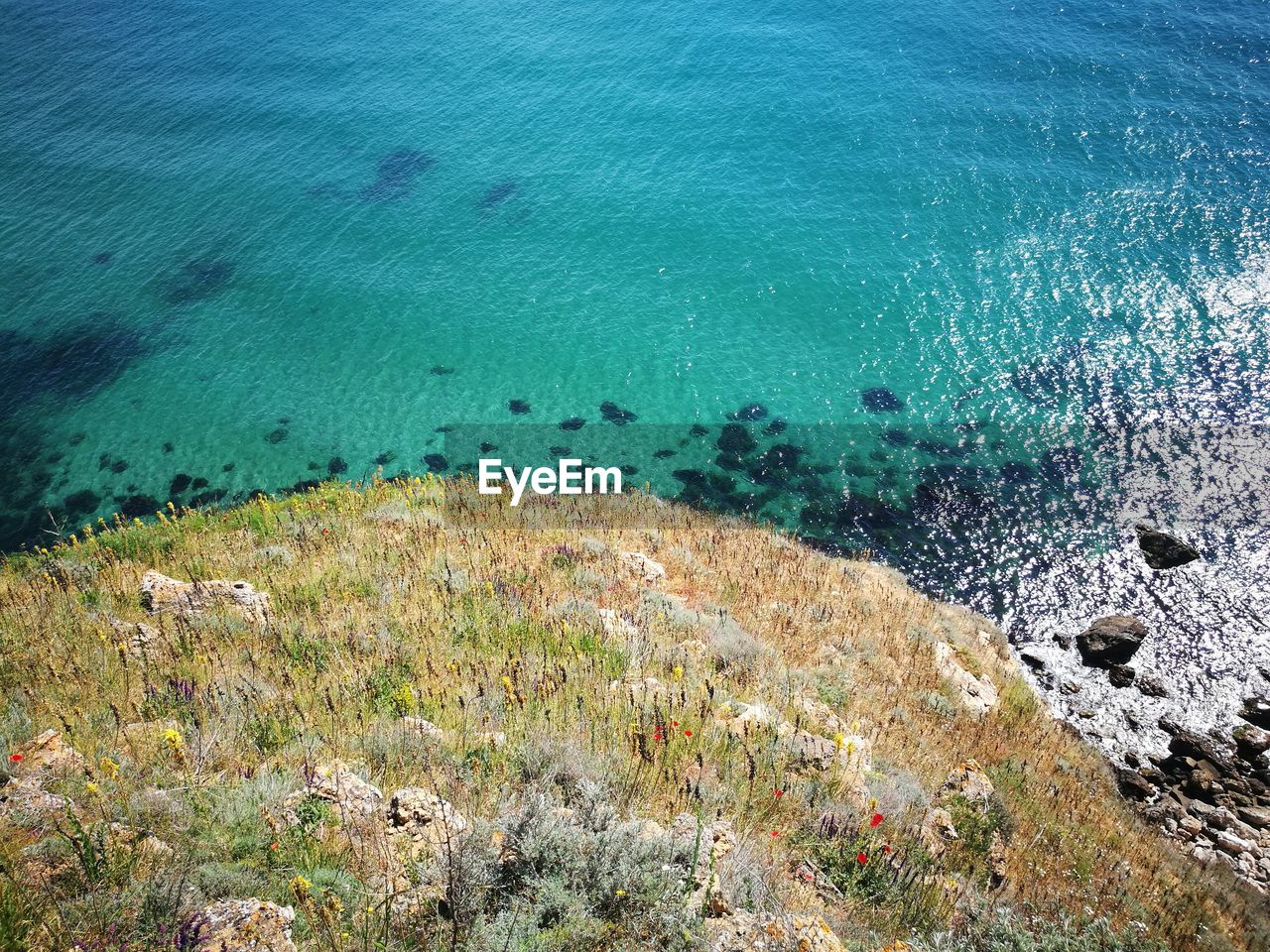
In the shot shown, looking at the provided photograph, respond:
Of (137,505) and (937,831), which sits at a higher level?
(937,831)

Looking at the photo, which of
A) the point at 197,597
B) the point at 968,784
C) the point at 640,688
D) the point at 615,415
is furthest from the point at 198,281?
the point at 968,784

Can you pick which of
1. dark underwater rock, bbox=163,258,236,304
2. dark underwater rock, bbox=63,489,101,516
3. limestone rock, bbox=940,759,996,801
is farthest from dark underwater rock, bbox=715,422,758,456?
dark underwater rock, bbox=163,258,236,304

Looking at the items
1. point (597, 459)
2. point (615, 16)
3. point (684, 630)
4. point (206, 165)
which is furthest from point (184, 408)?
point (615, 16)

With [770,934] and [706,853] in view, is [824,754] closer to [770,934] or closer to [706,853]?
[706,853]

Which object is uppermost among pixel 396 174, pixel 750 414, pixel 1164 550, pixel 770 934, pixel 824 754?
pixel 396 174

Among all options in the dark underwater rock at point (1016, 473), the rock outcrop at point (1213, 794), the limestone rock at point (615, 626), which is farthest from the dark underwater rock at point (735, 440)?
the limestone rock at point (615, 626)

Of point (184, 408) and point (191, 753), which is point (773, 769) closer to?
point (191, 753)

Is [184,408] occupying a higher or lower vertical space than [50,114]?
lower
